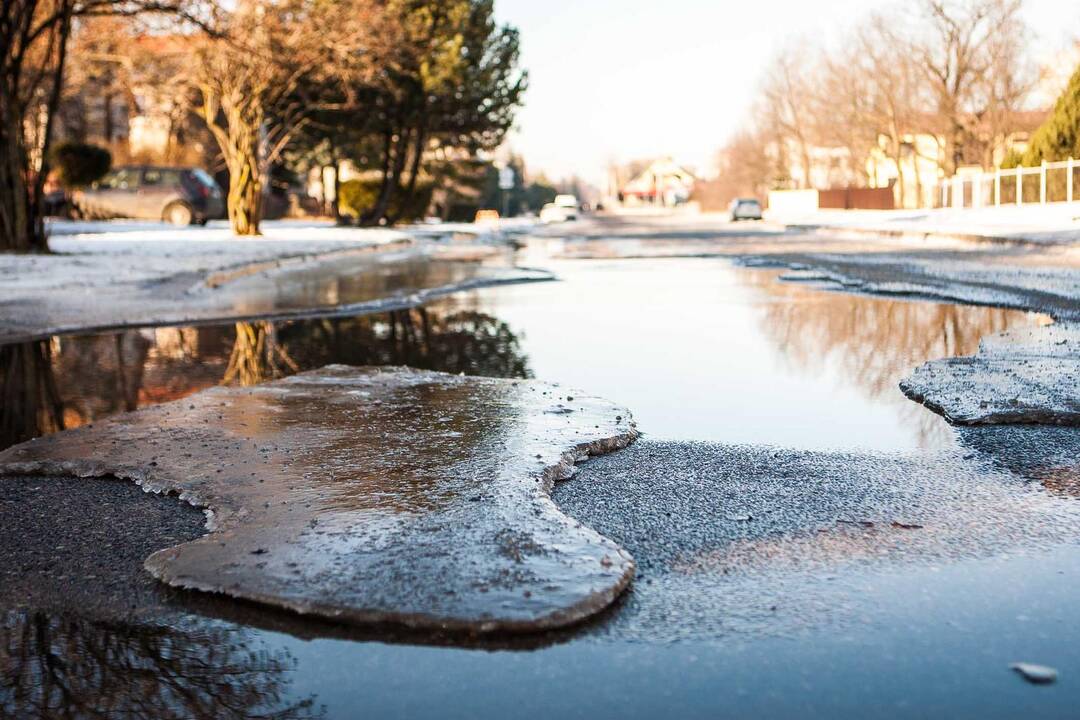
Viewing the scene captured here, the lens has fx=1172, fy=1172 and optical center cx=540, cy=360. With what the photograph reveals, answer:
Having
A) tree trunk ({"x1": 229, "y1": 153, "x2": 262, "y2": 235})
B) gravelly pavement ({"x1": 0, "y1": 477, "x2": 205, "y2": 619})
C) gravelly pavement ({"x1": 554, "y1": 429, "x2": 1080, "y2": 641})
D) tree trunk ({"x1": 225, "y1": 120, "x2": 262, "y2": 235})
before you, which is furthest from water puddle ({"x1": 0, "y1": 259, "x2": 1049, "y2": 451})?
tree trunk ({"x1": 229, "y1": 153, "x2": 262, "y2": 235})

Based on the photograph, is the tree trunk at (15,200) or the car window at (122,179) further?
the car window at (122,179)

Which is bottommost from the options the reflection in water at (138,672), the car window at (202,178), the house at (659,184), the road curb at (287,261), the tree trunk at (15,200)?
the reflection in water at (138,672)

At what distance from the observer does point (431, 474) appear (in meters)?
4.75

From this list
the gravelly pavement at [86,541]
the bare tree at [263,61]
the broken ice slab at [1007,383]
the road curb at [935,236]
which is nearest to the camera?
the gravelly pavement at [86,541]

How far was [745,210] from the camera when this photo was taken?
5975 centimetres

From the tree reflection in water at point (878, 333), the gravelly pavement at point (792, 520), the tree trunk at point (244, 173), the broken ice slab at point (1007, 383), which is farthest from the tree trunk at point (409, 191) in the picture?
the gravelly pavement at point (792, 520)

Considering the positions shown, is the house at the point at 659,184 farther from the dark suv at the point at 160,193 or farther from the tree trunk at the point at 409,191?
the dark suv at the point at 160,193

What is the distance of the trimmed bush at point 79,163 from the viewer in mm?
34375

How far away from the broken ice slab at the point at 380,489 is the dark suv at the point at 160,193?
30234 millimetres

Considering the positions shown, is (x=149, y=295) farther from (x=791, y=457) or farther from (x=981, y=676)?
(x=981, y=676)

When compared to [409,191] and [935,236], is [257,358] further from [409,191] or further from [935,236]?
[409,191]

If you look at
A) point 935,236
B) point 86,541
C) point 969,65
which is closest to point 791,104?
point 969,65

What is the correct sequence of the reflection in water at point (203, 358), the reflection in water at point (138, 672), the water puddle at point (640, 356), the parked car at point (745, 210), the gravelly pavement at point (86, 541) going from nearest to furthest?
the reflection in water at point (138, 672)
the gravelly pavement at point (86, 541)
the water puddle at point (640, 356)
the reflection in water at point (203, 358)
the parked car at point (745, 210)

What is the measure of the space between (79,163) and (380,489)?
110 feet
